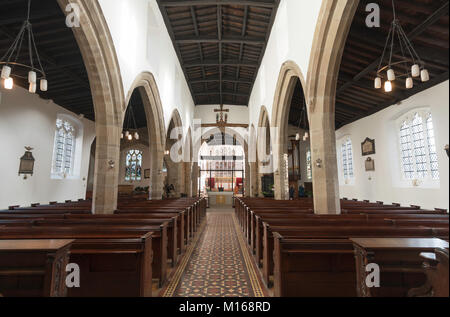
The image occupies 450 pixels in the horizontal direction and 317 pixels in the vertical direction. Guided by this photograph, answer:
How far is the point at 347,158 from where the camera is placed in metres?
11.9

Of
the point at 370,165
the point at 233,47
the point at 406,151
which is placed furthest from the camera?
the point at 233,47

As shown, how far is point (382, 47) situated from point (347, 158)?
7014mm

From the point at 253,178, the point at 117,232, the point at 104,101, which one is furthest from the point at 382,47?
the point at 253,178

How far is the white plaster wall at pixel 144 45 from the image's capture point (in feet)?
17.5

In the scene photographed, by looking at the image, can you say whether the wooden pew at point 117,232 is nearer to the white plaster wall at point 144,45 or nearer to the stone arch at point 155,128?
the white plaster wall at point 144,45

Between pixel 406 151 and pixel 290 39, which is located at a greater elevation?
pixel 290 39

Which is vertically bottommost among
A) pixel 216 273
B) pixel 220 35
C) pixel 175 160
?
pixel 216 273

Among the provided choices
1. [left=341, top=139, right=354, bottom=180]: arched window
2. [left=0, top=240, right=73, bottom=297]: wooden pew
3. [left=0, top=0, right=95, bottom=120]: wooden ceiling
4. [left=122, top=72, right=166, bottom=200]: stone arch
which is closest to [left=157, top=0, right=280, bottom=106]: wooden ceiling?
[left=122, top=72, right=166, bottom=200]: stone arch

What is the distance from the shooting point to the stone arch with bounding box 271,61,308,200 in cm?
768

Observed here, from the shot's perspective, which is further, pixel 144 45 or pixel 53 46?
pixel 144 45

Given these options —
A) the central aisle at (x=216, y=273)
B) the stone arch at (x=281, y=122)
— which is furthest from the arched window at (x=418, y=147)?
the central aisle at (x=216, y=273)

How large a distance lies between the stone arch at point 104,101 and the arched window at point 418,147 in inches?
330

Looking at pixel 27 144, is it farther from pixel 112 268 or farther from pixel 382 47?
pixel 382 47
